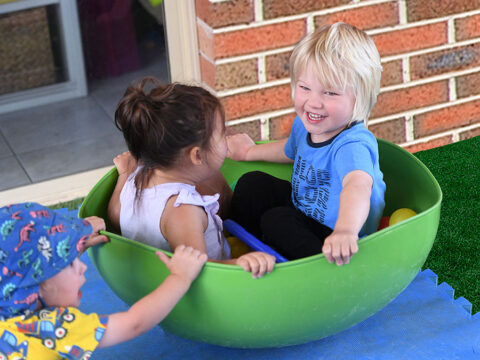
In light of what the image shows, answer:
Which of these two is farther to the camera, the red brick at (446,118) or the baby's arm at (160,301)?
the red brick at (446,118)

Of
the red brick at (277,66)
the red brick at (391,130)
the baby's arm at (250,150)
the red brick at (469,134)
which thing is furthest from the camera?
the red brick at (469,134)

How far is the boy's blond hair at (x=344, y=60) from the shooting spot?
1372 mm

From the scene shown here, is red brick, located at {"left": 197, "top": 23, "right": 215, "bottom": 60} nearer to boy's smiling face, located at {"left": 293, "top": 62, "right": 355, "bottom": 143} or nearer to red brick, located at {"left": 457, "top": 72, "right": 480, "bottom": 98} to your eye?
boy's smiling face, located at {"left": 293, "top": 62, "right": 355, "bottom": 143}

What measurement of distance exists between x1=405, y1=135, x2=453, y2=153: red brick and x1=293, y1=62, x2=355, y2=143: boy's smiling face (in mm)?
874

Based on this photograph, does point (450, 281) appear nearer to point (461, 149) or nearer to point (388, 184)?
point (388, 184)

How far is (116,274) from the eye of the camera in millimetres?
1286

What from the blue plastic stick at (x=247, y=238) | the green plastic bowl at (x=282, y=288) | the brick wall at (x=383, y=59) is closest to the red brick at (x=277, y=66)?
the brick wall at (x=383, y=59)

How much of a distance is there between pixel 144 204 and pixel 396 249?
440mm

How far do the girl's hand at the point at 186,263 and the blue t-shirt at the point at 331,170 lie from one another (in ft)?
1.12

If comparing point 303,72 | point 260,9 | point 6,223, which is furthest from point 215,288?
point 260,9

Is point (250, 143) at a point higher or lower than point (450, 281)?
higher

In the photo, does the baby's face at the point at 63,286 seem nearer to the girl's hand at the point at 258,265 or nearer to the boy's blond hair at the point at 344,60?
the girl's hand at the point at 258,265

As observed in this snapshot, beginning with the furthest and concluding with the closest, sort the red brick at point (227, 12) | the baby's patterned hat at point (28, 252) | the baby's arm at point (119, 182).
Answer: the red brick at point (227, 12), the baby's arm at point (119, 182), the baby's patterned hat at point (28, 252)

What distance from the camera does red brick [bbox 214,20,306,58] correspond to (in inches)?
75.7
